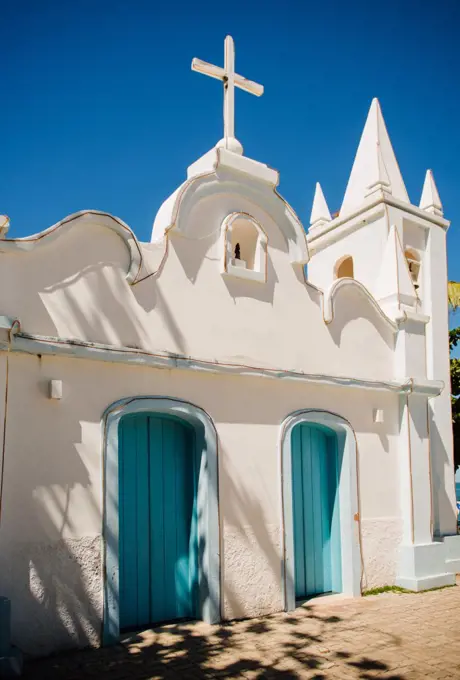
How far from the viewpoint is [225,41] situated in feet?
28.3

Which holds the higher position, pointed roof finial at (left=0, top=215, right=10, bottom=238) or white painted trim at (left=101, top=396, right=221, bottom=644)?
pointed roof finial at (left=0, top=215, right=10, bottom=238)

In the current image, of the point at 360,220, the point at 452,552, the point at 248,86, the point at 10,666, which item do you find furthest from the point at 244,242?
the point at 452,552

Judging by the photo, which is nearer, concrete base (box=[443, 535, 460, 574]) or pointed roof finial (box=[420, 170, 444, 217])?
concrete base (box=[443, 535, 460, 574])

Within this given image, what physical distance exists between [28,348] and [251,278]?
310 centimetres

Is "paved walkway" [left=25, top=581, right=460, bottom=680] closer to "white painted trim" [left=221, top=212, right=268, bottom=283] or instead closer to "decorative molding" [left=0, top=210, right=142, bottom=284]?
"decorative molding" [left=0, top=210, right=142, bottom=284]

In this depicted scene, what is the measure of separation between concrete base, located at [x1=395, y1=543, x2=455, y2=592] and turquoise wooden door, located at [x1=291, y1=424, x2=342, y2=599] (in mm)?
1075

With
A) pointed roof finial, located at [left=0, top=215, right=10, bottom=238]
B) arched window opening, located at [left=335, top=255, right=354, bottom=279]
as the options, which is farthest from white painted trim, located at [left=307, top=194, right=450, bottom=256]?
pointed roof finial, located at [left=0, top=215, right=10, bottom=238]

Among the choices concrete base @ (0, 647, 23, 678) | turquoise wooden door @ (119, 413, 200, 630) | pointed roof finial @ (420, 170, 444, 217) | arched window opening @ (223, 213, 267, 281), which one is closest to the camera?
concrete base @ (0, 647, 23, 678)

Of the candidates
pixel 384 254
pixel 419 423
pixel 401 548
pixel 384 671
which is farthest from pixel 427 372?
pixel 384 671

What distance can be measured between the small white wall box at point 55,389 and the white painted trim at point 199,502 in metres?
0.55

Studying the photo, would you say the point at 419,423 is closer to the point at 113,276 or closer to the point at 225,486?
the point at 225,486

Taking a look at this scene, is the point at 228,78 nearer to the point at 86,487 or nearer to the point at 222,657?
the point at 86,487

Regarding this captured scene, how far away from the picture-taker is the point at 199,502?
7.10 m

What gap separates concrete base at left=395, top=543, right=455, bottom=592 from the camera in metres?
8.73
